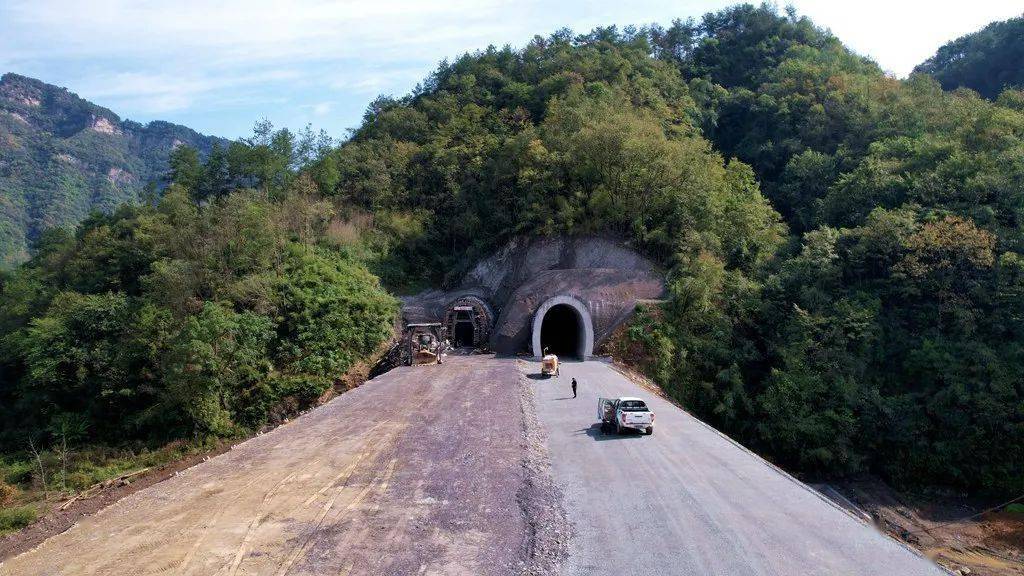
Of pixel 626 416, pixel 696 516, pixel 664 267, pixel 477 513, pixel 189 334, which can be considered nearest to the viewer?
pixel 696 516

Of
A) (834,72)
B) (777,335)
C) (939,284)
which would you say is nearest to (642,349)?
(777,335)

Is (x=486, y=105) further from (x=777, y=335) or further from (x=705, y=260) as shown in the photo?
(x=777, y=335)

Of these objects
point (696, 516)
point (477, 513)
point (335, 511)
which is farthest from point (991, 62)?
point (335, 511)

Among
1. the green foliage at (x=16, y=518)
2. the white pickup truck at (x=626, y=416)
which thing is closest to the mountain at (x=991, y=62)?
the white pickup truck at (x=626, y=416)

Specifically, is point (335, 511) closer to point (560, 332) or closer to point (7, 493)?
point (7, 493)

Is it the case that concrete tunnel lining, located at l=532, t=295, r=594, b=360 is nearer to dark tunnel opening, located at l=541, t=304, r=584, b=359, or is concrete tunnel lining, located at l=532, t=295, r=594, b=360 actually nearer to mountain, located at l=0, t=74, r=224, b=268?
dark tunnel opening, located at l=541, t=304, r=584, b=359

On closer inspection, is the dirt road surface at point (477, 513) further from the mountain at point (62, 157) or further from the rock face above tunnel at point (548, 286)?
the mountain at point (62, 157)
